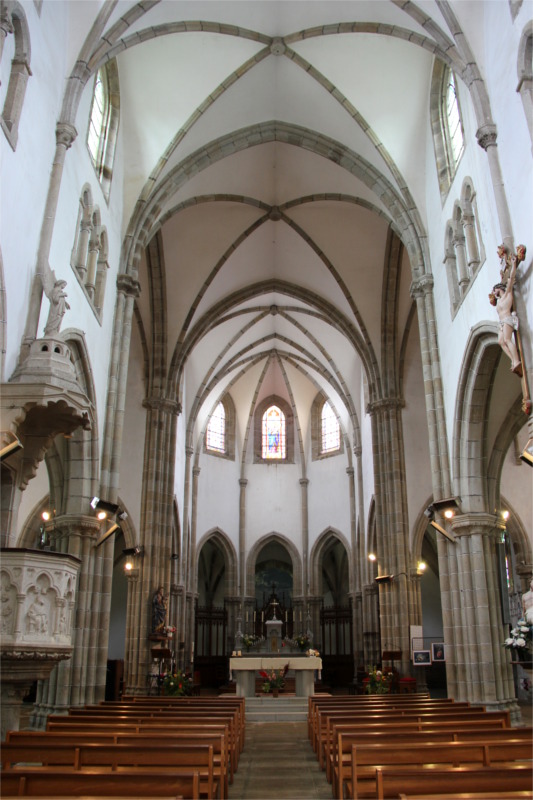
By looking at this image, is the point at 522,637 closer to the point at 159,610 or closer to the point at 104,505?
the point at 104,505

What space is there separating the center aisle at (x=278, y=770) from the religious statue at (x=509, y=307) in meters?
5.82

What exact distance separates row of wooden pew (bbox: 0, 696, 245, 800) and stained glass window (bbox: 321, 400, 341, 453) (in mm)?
23406

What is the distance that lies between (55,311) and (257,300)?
17230mm

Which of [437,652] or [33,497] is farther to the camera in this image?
[33,497]

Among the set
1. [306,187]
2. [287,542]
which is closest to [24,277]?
[306,187]

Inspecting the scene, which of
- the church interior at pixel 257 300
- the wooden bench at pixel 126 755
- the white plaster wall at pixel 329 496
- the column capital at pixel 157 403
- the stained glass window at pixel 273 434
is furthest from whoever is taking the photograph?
the stained glass window at pixel 273 434

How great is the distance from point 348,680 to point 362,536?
6.48 m

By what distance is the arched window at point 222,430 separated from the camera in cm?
3291

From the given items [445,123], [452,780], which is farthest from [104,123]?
[452,780]

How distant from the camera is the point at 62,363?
9.80 metres

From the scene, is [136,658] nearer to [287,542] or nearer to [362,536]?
[362,536]

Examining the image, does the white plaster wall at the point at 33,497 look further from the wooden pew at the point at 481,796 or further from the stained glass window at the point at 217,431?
the wooden pew at the point at 481,796

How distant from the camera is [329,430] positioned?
33.4 m

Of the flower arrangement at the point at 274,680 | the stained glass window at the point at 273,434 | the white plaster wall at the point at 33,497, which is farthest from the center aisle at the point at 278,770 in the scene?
the stained glass window at the point at 273,434
